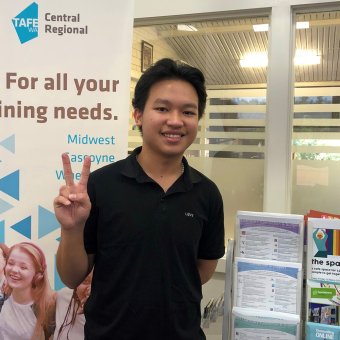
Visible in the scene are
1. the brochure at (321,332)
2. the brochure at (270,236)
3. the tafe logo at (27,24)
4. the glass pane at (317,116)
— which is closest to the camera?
the brochure at (321,332)

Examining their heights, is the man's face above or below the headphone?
above

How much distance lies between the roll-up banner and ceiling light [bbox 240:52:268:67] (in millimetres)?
1069

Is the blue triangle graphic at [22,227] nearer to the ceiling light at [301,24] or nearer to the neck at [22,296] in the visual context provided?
the neck at [22,296]

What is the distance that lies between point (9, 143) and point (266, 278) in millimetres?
1316

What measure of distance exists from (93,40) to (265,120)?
1243 mm

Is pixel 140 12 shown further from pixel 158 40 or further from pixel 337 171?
pixel 337 171

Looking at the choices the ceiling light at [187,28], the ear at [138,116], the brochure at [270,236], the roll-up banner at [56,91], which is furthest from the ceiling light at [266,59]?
the ear at [138,116]

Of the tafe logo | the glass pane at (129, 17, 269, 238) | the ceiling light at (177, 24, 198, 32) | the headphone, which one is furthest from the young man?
the ceiling light at (177, 24, 198, 32)

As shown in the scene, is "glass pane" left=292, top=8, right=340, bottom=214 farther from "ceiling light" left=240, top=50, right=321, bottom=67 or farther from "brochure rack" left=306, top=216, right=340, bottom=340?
"brochure rack" left=306, top=216, right=340, bottom=340

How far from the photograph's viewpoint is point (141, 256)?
4.28 ft

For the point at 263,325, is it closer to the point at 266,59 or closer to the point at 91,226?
the point at 91,226

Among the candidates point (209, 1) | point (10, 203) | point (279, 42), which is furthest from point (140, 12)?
point (10, 203)

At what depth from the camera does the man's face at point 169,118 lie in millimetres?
1335

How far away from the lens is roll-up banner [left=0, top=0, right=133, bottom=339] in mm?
1896
